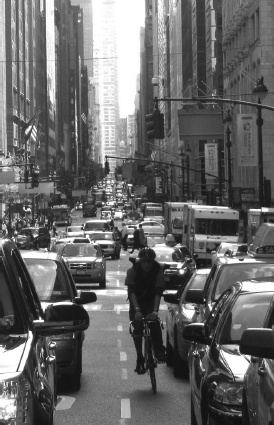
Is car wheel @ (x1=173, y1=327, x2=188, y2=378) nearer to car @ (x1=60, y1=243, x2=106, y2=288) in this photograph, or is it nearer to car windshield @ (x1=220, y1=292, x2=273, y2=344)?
car windshield @ (x1=220, y1=292, x2=273, y2=344)

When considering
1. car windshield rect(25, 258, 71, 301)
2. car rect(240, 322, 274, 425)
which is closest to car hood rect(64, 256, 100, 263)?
car windshield rect(25, 258, 71, 301)

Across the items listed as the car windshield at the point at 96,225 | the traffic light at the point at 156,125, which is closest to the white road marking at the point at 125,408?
the traffic light at the point at 156,125

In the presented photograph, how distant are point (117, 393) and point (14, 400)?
9137mm

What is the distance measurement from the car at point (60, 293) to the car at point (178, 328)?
129cm

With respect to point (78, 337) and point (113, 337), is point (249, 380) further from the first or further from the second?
point (113, 337)

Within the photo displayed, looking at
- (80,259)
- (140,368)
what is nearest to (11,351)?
(140,368)

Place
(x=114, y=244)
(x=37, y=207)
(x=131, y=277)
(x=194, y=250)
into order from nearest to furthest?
1. (x=131, y=277)
2. (x=194, y=250)
3. (x=114, y=244)
4. (x=37, y=207)

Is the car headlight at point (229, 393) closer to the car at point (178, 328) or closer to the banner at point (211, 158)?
the car at point (178, 328)

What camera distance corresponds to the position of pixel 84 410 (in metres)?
12.9

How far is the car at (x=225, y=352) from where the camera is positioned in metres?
8.54

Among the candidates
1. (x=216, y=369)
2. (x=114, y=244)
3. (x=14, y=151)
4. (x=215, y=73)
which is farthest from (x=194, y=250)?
(x=14, y=151)

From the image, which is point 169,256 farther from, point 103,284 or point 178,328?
point 178,328

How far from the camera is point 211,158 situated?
250ft

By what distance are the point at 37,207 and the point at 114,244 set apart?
310 ft
